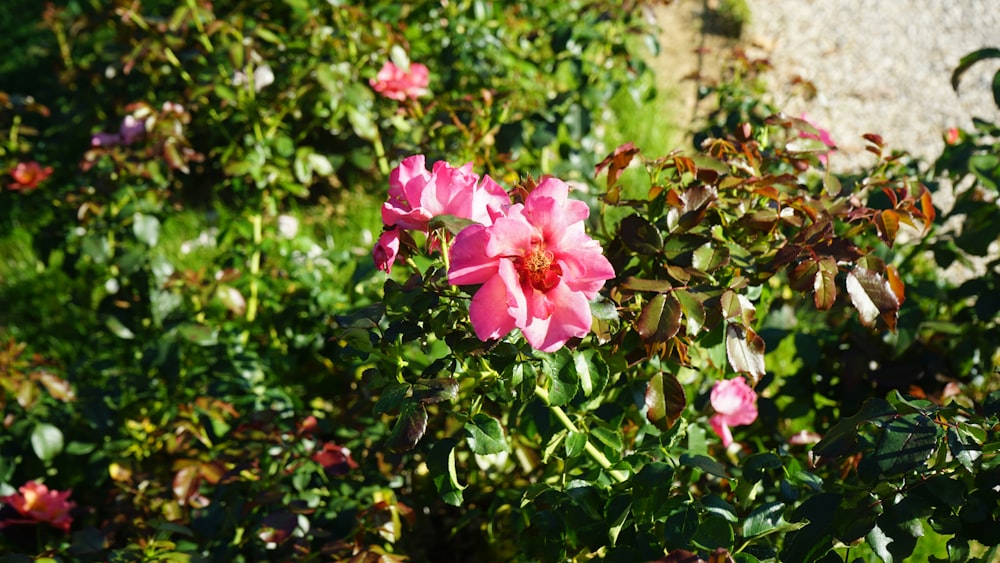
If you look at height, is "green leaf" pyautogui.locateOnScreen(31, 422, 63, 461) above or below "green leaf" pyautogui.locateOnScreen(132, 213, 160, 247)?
below

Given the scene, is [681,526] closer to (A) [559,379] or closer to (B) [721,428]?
(A) [559,379]

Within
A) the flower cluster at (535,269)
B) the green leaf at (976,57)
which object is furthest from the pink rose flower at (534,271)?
the green leaf at (976,57)

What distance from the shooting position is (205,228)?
10.5 ft

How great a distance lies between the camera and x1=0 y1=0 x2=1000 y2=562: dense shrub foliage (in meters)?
1.17

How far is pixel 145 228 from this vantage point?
218cm

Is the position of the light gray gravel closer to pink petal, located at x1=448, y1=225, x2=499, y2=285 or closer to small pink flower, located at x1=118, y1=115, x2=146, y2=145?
small pink flower, located at x1=118, y1=115, x2=146, y2=145

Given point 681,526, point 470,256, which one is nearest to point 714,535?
point 681,526

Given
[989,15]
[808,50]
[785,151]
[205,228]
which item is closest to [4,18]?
[205,228]

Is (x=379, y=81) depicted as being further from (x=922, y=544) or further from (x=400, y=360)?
(x=922, y=544)

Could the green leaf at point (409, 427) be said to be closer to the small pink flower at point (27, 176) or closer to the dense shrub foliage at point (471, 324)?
the dense shrub foliage at point (471, 324)

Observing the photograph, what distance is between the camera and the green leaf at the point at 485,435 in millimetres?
1214

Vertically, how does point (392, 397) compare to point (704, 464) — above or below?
above

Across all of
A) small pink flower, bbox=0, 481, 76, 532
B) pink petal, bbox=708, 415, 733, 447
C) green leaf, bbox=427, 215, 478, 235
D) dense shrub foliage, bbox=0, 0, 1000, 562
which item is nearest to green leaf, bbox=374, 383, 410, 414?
dense shrub foliage, bbox=0, 0, 1000, 562

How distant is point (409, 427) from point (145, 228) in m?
1.33
